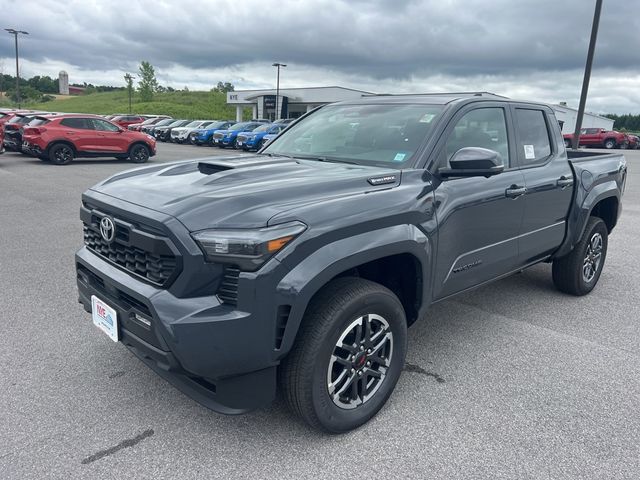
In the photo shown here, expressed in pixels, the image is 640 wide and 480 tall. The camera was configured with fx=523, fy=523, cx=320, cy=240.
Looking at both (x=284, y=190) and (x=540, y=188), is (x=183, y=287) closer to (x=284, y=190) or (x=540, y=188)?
(x=284, y=190)

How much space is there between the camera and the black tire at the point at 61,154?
16.0m

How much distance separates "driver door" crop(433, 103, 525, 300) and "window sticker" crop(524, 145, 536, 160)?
201 millimetres

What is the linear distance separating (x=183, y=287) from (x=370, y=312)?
3.24 feet

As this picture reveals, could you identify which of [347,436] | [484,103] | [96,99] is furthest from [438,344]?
[96,99]

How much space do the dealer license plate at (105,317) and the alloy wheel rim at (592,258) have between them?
168 inches

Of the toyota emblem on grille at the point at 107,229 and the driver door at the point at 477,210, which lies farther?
the driver door at the point at 477,210

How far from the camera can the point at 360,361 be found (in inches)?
111

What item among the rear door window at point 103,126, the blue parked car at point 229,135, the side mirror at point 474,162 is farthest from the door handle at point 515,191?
the blue parked car at point 229,135

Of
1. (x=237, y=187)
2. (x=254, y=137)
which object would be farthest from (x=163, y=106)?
(x=237, y=187)

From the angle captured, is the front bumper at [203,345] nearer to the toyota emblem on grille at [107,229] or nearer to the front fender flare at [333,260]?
the front fender flare at [333,260]

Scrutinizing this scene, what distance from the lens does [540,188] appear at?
4105 mm

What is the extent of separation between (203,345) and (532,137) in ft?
10.8

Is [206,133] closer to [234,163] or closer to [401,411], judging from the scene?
[234,163]

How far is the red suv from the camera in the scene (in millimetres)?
15953
